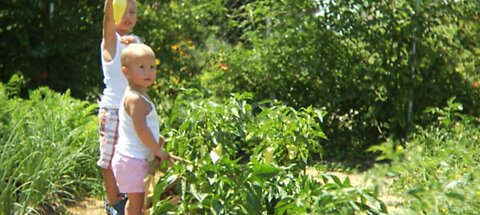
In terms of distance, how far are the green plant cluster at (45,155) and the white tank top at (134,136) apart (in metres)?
1.04

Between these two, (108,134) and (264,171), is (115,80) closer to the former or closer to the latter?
(108,134)

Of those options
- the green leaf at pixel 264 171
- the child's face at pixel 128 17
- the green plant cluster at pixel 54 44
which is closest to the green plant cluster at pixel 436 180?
the green leaf at pixel 264 171

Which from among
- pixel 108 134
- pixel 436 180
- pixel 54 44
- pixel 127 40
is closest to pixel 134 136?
pixel 108 134

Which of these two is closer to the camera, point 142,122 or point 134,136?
point 142,122

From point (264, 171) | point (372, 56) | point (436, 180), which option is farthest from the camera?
point (372, 56)

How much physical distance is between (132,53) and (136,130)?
36 cm

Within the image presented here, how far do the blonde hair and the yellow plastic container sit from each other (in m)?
0.36

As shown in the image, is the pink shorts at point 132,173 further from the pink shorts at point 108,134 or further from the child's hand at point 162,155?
the pink shorts at point 108,134

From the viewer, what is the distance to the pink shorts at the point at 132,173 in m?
4.05

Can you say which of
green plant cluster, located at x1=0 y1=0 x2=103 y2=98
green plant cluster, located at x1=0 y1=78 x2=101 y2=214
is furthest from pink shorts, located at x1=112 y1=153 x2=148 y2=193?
green plant cluster, located at x1=0 y1=0 x2=103 y2=98

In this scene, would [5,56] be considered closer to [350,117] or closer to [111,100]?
[350,117]

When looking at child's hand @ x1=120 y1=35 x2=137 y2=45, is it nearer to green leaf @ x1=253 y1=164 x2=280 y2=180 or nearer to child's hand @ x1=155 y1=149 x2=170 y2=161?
child's hand @ x1=155 y1=149 x2=170 y2=161

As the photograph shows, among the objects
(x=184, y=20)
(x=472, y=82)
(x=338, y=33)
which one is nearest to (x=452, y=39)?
(x=472, y=82)

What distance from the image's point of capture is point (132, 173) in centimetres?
404
